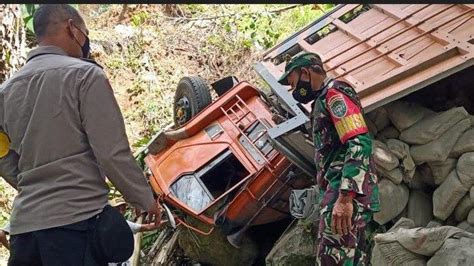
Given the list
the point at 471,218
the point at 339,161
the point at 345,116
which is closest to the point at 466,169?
the point at 471,218

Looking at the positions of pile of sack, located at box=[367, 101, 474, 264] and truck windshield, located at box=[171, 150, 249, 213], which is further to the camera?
truck windshield, located at box=[171, 150, 249, 213]

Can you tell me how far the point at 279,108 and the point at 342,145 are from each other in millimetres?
2606

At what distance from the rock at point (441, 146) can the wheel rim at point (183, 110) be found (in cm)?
276

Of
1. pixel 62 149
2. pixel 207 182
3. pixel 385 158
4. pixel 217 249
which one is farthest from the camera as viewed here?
pixel 217 249

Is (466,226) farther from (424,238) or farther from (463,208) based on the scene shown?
(424,238)

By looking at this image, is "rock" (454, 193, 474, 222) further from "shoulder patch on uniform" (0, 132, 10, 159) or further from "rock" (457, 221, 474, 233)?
"shoulder patch on uniform" (0, 132, 10, 159)

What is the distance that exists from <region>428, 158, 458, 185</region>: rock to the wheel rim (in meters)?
2.82

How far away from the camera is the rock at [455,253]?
4.98 meters

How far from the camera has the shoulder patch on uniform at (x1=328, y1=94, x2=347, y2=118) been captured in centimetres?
434

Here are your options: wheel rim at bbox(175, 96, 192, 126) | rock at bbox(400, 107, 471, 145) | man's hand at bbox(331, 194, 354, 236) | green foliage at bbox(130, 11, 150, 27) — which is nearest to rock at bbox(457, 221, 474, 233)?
rock at bbox(400, 107, 471, 145)

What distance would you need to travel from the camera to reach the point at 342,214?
4.45m

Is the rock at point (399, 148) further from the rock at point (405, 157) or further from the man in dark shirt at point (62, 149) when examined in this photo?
the man in dark shirt at point (62, 149)

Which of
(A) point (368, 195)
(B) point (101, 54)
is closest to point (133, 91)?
(B) point (101, 54)

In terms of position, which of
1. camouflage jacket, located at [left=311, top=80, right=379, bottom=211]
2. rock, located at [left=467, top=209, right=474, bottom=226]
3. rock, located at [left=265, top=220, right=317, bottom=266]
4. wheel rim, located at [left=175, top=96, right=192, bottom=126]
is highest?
camouflage jacket, located at [left=311, top=80, right=379, bottom=211]
